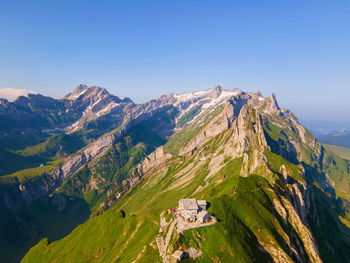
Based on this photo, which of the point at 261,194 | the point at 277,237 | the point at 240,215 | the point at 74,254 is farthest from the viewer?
the point at 74,254

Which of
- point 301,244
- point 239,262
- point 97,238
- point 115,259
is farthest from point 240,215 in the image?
point 97,238

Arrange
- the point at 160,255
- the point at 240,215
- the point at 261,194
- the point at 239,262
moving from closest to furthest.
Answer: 1. the point at 239,262
2. the point at 160,255
3. the point at 240,215
4. the point at 261,194

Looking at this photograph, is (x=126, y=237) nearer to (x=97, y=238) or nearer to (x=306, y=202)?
(x=97, y=238)

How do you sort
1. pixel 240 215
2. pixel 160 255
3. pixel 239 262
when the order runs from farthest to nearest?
1. pixel 240 215
2. pixel 160 255
3. pixel 239 262

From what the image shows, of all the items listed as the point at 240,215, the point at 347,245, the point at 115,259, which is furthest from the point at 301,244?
the point at 115,259

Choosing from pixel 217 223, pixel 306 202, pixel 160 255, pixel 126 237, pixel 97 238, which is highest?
pixel 217 223

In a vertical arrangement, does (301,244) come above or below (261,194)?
below

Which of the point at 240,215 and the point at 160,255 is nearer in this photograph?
the point at 160,255

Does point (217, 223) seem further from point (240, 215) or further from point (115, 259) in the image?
point (115, 259)

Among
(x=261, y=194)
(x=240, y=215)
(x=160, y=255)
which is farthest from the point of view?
(x=261, y=194)

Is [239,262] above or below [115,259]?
above
